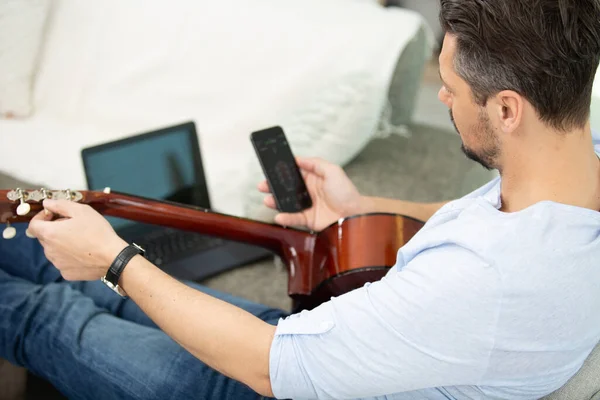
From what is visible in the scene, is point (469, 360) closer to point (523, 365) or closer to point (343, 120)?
point (523, 365)

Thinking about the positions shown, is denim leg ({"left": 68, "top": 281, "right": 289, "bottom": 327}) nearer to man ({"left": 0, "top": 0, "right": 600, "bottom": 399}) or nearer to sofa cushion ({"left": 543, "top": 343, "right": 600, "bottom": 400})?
man ({"left": 0, "top": 0, "right": 600, "bottom": 399})

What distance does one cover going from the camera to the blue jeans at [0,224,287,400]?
2.87 ft

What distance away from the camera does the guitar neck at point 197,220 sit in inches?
38.0

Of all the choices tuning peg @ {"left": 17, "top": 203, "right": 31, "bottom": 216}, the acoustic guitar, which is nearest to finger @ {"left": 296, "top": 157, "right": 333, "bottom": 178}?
the acoustic guitar

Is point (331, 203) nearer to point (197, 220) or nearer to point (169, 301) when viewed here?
point (197, 220)

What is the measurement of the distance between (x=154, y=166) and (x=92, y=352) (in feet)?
1.70

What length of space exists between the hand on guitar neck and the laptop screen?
247 millimetres

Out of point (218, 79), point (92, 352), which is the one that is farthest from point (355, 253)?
point (218, 79)

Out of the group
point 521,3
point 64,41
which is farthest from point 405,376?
point 64,41

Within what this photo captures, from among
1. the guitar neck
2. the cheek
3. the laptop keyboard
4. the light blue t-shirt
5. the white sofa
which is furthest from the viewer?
the white sofa

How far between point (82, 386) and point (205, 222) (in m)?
0.33

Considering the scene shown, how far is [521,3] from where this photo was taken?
0.66 m

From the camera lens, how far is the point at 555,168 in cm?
70

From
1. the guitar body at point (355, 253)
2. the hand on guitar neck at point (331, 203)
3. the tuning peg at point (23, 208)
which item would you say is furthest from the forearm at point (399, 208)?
the tuning peg at point (23, 208)
